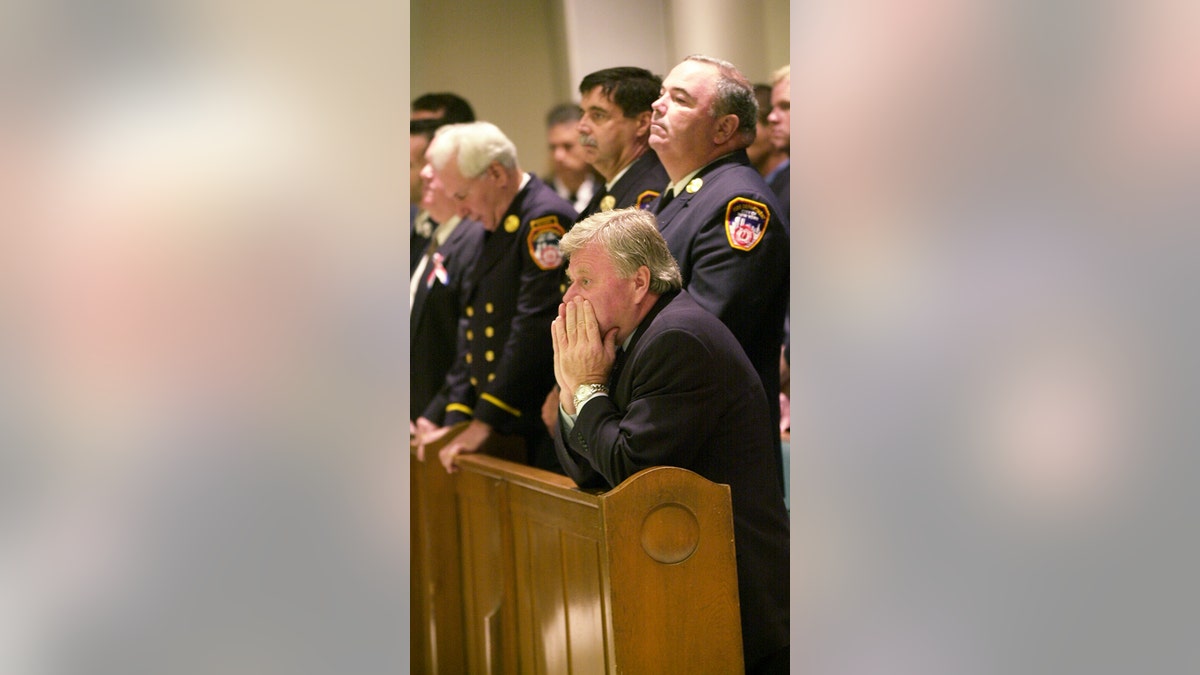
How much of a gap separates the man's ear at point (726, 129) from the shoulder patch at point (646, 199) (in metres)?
0.18

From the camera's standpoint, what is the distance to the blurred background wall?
297 cm

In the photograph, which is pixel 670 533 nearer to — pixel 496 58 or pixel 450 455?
pixel 450 455

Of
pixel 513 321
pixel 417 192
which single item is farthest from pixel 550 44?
pixel 513 321

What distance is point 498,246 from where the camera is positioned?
3.31m

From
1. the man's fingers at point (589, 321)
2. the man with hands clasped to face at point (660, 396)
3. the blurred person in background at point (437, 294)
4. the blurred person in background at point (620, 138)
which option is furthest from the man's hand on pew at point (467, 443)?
the man's fingers at point (589, 321)

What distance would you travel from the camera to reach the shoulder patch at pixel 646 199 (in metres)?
3.00

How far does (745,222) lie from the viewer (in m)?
2.94

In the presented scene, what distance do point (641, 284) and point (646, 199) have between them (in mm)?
233
